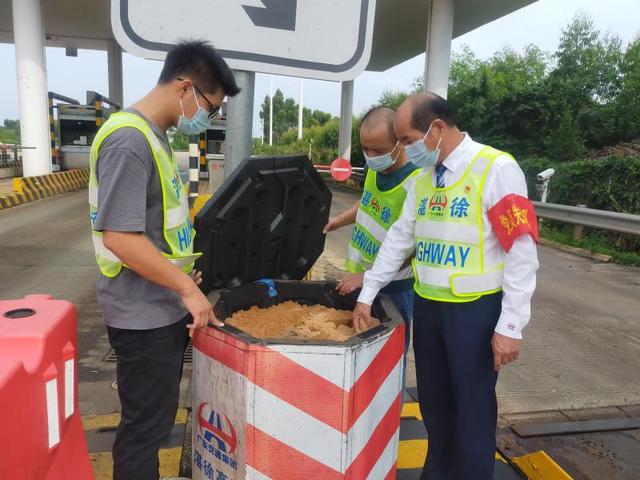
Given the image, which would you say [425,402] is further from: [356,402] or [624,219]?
[624,219]

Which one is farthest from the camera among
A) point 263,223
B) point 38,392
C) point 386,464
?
point 263,223

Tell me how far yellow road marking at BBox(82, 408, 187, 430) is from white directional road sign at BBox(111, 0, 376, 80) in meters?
2.05

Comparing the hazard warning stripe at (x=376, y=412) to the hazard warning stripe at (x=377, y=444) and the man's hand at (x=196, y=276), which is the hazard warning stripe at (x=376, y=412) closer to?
the hazard warning stripe at (x=377, y=444)

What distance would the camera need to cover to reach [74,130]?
1819 centimetres

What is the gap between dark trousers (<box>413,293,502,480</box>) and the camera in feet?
6.58

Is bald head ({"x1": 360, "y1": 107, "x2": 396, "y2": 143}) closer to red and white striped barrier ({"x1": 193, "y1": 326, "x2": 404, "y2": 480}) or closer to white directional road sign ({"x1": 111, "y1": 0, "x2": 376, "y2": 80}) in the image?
white directional road sign ({"x1": 111, "y1": 0, "x2": 376, "y2": 80})


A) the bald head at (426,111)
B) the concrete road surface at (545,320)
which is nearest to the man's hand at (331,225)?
the bald head at (426,111)

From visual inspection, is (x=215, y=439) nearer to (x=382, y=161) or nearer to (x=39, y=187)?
(x=382, y=161)

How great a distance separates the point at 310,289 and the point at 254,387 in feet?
2.80

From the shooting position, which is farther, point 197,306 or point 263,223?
point 263,223

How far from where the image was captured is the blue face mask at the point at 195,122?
183 centimetres

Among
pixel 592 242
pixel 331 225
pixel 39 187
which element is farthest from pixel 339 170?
pixel 331 225

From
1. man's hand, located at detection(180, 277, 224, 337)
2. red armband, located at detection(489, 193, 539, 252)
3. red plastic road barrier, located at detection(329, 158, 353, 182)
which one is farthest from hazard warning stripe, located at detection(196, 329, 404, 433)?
red plastic road barrier, located at detection(329, 158, 353, 182)

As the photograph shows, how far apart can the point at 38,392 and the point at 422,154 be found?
5.13 feet
